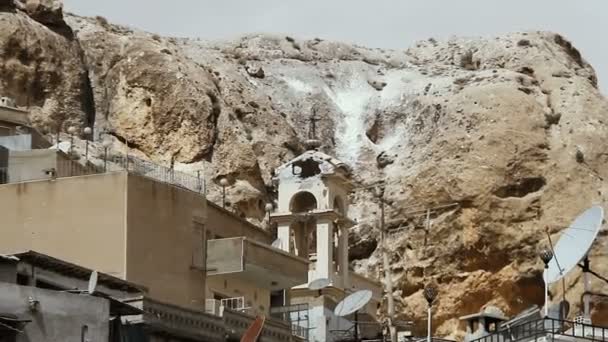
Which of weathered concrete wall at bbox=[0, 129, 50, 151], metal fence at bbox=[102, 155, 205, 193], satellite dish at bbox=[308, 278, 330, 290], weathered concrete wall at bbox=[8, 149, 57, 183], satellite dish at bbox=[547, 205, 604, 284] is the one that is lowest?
satellite dish at bbox=[547, 205, 604, 284]

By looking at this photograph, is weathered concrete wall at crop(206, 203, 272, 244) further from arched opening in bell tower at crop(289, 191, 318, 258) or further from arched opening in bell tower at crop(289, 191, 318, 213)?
arched opening in bell tower at crop(289, 191, 318, 213)

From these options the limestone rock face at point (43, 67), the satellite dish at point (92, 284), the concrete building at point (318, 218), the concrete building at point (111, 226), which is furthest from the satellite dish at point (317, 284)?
the satellite dish at point (92, 284)

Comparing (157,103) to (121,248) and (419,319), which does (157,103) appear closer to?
(419,319)

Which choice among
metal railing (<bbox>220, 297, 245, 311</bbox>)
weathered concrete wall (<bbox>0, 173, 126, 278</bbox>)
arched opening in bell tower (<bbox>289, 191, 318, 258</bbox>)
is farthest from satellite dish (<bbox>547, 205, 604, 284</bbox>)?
arched opening in bell tower (<bbox>289, 191, 318, 258</bbox>)

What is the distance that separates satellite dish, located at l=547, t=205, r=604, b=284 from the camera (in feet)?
119

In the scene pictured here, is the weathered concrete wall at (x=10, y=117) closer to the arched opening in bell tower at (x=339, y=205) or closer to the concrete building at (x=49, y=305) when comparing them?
the arched opening in bell tower at (x=339, y=205)

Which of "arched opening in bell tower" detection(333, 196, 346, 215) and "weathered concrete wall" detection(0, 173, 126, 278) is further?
"arched opening in bell tower" detection(333, 196, 346, 215)

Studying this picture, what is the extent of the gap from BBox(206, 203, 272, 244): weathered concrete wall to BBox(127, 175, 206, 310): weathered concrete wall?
2.16 m

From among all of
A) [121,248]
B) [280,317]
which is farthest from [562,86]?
→ [121,248]

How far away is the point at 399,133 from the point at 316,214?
79.0 feet

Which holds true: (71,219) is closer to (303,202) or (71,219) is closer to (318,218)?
(318,218)

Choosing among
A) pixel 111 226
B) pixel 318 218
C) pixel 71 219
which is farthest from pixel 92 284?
pixel 318 218

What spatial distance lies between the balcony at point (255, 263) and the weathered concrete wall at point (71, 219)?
3.99m

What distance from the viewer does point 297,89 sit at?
261 feet
